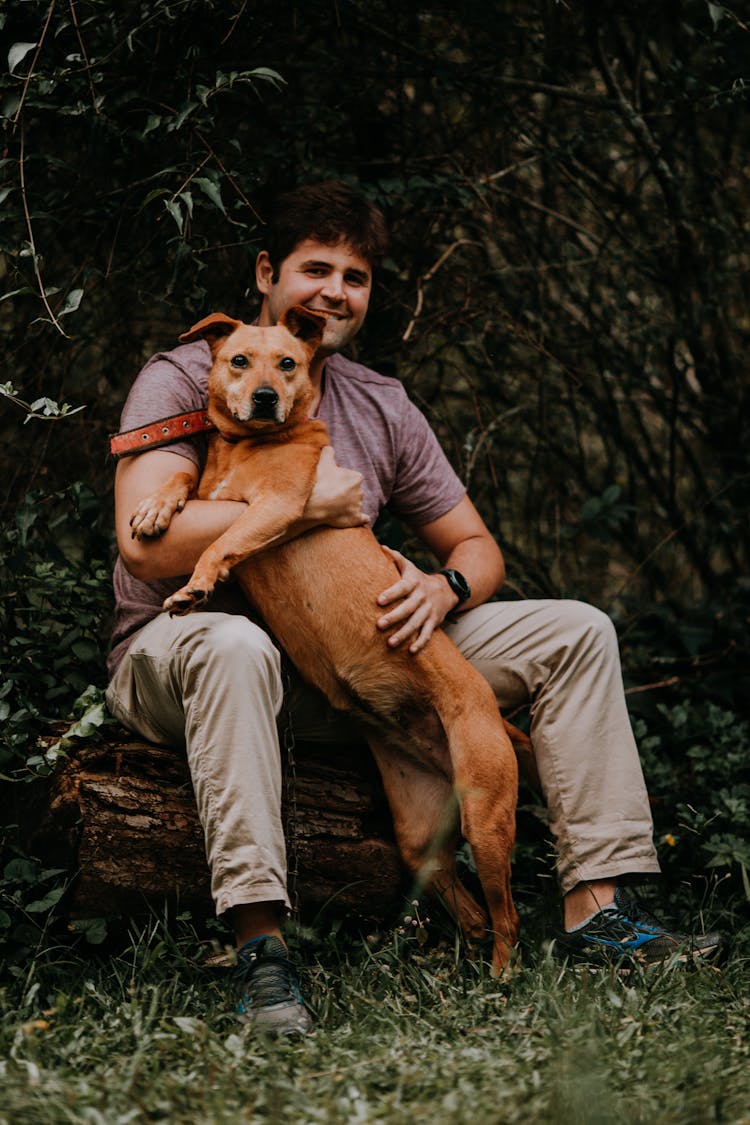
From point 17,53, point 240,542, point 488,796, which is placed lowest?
point 488,796

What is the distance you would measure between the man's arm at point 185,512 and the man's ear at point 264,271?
25.0 inches

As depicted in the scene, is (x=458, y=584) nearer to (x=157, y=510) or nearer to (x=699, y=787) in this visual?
(x=157, y=510)

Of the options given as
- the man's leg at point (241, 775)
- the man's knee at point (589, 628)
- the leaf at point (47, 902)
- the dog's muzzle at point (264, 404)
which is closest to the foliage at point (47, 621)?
the leaf at point (47, 902)

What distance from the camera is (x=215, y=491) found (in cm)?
304

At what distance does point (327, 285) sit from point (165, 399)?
1.98 feet

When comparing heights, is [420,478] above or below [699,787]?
above

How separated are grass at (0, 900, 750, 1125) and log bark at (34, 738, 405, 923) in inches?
5.3

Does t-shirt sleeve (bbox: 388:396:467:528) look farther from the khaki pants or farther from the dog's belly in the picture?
the dog's belly

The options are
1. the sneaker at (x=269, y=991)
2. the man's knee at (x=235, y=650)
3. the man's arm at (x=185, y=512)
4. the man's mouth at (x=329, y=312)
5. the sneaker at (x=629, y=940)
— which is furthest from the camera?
the man's mouth at (x=329, y=312)

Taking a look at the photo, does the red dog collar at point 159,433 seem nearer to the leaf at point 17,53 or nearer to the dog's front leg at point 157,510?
the dog's front leg at point 157,510

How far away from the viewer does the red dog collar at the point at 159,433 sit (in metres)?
3.00

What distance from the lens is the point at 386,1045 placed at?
2195 mm

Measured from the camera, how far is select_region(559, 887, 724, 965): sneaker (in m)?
2.76

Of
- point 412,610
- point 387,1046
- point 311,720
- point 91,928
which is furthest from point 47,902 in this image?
point 412,610
